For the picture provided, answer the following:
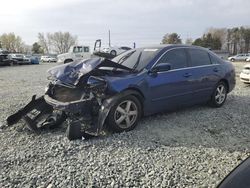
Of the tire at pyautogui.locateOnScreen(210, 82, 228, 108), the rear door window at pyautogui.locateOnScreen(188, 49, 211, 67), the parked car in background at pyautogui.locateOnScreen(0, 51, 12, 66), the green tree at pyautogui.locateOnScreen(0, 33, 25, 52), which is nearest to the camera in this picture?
the rear door window at pyautogui.locateOnScreen(188, 49, 211, 67)

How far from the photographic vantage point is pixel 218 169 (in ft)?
11.6

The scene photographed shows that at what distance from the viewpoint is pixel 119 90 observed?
4.71m

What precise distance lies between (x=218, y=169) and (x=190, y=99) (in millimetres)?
2548

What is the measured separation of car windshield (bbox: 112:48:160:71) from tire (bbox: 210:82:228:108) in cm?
195

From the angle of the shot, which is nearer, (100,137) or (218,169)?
(218,169)

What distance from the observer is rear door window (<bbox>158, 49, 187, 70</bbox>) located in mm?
5582

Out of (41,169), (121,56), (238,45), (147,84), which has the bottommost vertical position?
(41,169)

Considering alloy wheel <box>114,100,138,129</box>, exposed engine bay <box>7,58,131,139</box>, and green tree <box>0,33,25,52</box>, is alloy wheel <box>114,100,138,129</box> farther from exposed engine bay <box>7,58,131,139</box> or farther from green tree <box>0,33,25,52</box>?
green tree <box>0,33,25,52</box>

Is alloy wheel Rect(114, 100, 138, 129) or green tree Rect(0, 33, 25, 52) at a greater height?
green tree Rect(0, 33, 25, 52)

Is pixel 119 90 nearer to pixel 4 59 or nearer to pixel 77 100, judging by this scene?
pixel 77 100

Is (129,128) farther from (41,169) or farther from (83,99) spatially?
(41,169)

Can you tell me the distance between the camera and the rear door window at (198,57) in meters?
6.14

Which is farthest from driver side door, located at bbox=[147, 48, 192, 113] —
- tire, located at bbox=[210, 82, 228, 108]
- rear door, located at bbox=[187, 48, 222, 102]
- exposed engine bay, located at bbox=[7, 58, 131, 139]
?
tire, located at bbox=[210, 82, 228, 108]

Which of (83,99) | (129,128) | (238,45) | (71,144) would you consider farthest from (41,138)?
(238,45)
